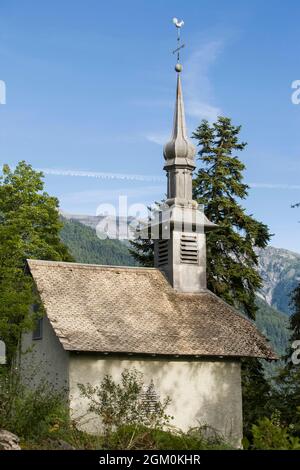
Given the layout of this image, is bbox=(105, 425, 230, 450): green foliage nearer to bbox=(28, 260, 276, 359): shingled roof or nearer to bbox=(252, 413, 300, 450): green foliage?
bbox=(252, 413, 300, 450): green foliage


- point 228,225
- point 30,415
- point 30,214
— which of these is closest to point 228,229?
point 228,225

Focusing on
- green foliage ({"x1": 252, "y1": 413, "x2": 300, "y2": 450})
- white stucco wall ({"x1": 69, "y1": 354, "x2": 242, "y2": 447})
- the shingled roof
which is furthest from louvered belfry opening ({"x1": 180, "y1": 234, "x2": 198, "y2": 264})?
green foliage ({"x1": 252, "y1": 413, "x2": 300, "y2": 450})

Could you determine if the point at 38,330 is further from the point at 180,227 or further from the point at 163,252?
the point at 180,227

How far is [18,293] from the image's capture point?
24.8 m

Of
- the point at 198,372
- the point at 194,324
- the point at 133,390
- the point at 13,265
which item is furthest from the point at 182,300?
the point at 133,390

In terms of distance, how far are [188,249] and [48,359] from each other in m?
7.58

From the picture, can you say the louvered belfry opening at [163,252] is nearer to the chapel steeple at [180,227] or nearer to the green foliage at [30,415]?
the chapel steeple at [180,227]

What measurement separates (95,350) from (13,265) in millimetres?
3806

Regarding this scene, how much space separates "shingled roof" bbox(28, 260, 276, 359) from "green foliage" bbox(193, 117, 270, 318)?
216 inches

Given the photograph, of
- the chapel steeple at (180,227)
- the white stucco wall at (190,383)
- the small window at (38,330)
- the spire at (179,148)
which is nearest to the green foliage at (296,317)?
the white stucco wall at (190,383)

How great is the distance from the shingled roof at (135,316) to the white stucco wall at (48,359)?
2.94 feet

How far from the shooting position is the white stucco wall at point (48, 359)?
2652cm

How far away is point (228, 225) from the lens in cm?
3722
